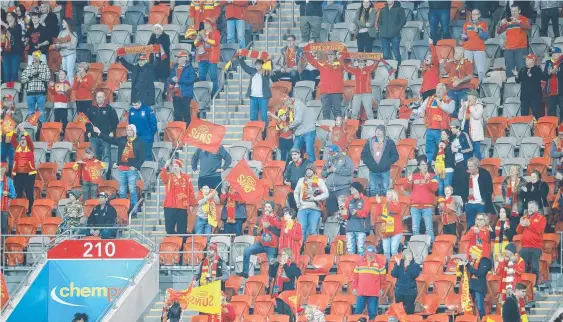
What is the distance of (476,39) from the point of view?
2978 centimetres

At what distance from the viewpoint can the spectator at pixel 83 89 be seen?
30438mm

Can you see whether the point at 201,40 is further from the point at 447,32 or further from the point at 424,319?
the point at 424,319

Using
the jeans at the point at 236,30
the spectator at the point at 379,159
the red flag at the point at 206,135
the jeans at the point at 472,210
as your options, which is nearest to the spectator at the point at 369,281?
the jeans at the point at 472,210

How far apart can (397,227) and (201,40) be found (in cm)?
572

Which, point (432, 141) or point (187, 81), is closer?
point (432, 141)

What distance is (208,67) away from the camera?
30.8m

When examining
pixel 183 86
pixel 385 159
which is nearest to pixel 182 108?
pixel 183 86

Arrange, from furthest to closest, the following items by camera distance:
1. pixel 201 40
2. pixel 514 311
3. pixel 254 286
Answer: pixel 201 40 → pixel 254 286 → pixel 514 311

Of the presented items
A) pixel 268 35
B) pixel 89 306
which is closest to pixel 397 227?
pixel 89 306

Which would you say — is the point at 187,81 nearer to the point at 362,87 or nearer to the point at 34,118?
the point at 34,118

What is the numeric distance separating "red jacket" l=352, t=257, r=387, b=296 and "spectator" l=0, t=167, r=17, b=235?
19.7 ft

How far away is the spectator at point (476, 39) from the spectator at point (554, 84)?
134 cm

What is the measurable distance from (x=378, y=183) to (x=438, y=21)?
4233mm

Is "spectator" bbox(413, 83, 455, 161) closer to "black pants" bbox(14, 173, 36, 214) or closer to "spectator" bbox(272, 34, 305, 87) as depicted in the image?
"spectator" bbox(272, 34, 305, 87)
